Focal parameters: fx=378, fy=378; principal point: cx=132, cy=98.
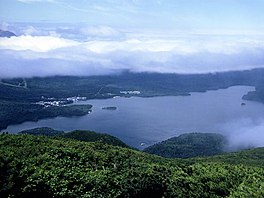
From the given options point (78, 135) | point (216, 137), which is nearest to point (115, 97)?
point (216, 137)

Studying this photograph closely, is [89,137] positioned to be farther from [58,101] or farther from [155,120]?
[58,101]

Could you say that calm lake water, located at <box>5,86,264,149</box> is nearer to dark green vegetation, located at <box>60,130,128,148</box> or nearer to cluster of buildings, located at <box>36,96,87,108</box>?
cluster of buildings, located at <box>36,96,87,108</box>

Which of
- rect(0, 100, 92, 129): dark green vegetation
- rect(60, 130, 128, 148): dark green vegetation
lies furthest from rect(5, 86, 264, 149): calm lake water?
rect(60, 130, 128, 148): dark green vegetation

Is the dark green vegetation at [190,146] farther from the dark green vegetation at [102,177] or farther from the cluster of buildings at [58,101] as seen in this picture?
the cluster of buildings at [58,101]

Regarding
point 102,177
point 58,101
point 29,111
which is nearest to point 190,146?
point 29,111

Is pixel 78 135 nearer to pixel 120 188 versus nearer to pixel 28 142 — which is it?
pixel 28 142

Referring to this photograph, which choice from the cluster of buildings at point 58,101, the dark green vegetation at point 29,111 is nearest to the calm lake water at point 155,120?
the dark green vegetation at point 29,111
